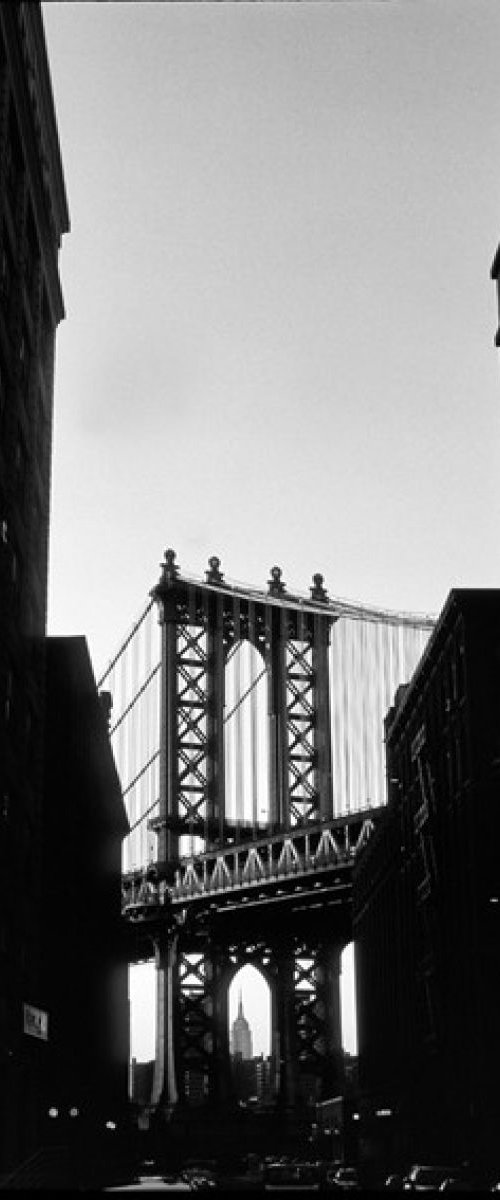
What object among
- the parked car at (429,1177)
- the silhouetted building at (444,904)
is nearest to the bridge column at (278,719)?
the silhouetted building at (444,904)

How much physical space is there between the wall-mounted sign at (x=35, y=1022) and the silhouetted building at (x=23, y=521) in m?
0.10

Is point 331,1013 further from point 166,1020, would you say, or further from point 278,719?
point 278,719

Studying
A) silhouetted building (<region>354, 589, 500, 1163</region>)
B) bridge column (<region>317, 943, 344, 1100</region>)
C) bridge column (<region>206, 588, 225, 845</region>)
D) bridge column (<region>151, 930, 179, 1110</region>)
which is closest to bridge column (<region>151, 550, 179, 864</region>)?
bridge column (<region>206, 588, 225, 845</region>)

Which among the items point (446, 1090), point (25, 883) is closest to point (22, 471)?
point (25, 883)

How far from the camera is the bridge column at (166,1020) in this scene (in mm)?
126438

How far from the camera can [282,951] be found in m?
130

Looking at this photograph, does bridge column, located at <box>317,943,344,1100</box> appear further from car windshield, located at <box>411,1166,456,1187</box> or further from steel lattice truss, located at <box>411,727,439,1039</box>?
car windshield, located at <box>411,1166,456,1187</box>

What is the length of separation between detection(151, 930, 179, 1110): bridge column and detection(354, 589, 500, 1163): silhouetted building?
24098 millimetres

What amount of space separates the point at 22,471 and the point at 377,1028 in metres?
57.1

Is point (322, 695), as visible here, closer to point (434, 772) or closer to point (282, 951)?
point (282, 951)

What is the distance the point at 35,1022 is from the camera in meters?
63.8

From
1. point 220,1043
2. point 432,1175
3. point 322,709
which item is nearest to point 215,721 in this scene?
point 322,709

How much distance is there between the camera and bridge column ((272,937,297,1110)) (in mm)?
126062

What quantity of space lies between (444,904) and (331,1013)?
53.2 m
